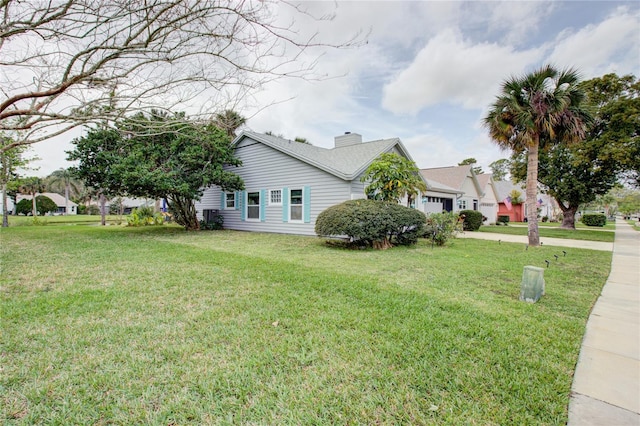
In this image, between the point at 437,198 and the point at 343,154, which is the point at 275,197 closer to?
the point at 343,154

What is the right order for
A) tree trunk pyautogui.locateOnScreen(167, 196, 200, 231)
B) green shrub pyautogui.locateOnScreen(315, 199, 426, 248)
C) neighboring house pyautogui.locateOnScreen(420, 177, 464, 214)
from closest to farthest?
green shrub pyautogui.locateOnScreen(315, 199, 426, 248)
tree trunk pyautogui.locateOnScreen(167, 196, 200, 231)
neighboring house pyautogui.locateOnScreen(420, 177, 464, 214)

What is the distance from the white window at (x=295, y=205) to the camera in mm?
13578

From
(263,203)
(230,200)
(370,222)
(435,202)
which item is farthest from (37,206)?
(370,222)

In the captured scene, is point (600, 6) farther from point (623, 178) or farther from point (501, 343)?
point (623, 178)

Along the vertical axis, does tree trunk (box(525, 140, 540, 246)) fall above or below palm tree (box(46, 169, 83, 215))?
below

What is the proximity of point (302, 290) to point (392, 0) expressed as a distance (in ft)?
15.2

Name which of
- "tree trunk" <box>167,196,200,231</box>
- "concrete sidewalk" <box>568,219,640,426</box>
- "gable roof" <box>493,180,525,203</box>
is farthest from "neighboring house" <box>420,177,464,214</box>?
"gable roof" <box>493,180,525,203</box>

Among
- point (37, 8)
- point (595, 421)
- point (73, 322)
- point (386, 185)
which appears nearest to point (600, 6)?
point (386, 185)

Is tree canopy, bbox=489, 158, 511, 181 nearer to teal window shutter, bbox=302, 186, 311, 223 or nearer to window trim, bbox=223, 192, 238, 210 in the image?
teal window shutter, bbox=302, 186, 311, 223

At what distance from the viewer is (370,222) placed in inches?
366

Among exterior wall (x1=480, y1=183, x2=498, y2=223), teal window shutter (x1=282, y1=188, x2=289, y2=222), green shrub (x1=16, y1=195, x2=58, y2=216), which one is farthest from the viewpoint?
green shrub (x1=16, y1=195, x2=58, y2=216)

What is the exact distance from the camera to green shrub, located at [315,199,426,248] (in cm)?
923

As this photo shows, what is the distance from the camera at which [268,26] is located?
372cm

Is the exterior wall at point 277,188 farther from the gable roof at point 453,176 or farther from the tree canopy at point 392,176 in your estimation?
the gable roof at point 453,176
